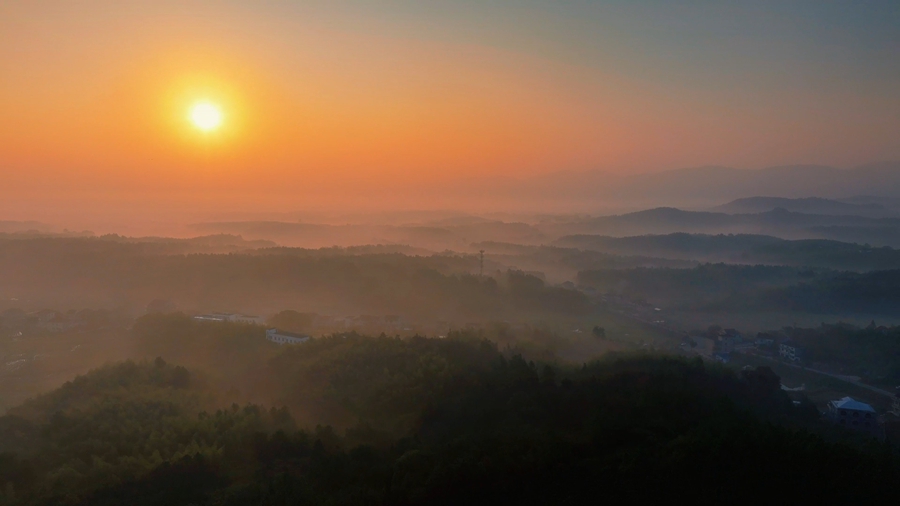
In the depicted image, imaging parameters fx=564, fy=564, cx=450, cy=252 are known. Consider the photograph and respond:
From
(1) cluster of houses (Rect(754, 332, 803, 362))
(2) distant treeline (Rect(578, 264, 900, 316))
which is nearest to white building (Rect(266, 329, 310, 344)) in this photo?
(1) cluster of houses (Rect(754, 332, 803, 362))

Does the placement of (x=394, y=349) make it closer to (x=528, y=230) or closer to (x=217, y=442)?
(x=217, y=442)

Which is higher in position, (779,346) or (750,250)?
(750,250)

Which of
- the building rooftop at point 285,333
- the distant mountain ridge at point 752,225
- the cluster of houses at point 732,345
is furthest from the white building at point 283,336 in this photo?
the distant mountain ridge at point 752,225

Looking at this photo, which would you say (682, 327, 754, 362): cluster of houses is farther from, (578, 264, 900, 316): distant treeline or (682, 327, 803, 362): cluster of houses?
(578, 264, 900, 316): distant treeline

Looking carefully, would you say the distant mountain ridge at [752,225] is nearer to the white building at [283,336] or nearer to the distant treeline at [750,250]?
the distant treeline at [750,250]

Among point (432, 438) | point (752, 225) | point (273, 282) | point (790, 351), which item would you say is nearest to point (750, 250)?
point (752, 225)

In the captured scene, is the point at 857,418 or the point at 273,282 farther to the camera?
the point at 273,282

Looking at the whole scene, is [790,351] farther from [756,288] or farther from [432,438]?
[432,438]
